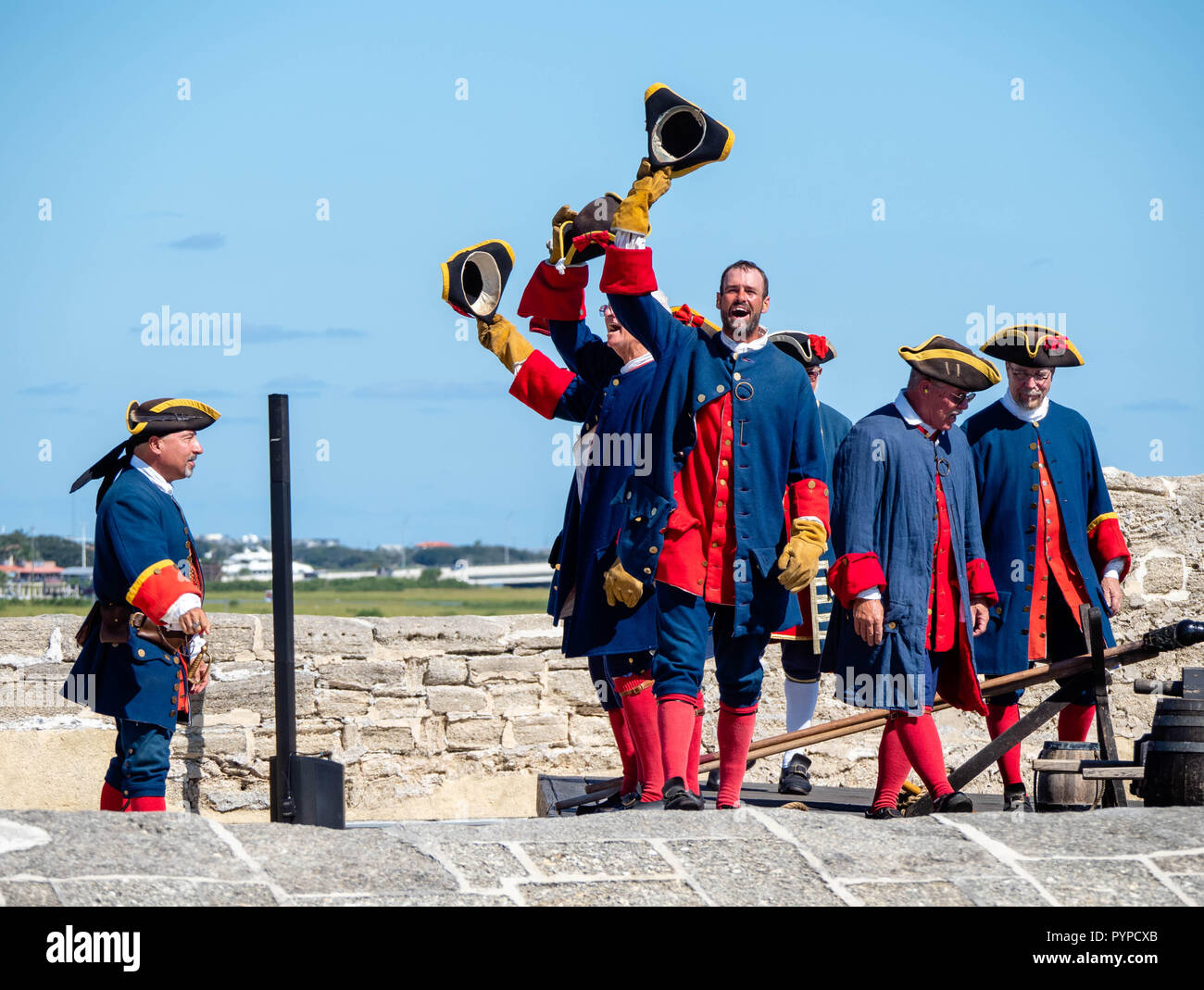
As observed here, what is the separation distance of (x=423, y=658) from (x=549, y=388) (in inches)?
101

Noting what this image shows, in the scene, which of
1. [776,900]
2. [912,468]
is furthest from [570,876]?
[912,468]

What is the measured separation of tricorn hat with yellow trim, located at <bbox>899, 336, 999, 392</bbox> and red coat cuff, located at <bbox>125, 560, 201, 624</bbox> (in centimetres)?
259

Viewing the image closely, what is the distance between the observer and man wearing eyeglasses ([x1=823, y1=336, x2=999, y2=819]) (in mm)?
5195

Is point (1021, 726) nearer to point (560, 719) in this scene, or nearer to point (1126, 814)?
point (1126, 814)

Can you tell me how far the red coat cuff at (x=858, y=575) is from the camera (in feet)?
17.0

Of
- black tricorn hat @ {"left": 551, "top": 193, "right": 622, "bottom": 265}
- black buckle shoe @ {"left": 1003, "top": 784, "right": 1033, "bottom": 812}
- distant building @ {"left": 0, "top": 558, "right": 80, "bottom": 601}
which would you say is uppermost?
black tricorn hat @ {"left": 551, "top": 193, "right": 622, "bottom": 265}

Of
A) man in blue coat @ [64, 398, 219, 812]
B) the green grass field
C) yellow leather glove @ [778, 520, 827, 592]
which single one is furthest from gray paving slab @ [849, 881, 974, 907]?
the green grass field

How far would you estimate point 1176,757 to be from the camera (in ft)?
16.5

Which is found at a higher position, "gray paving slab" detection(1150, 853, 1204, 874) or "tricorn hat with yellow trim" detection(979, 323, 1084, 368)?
"tricorn hat with yellow trim" detection(979, 323, 1084, 368)

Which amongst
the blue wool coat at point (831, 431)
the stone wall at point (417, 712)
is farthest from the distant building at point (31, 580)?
the blue wool coat at point (831, 431)

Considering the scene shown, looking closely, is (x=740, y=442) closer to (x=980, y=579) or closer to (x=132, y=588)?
(x=980, y=579)

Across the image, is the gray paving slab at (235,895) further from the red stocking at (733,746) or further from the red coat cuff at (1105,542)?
the red coat cuff at (1105,542)

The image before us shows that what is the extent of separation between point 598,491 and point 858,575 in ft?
3.10

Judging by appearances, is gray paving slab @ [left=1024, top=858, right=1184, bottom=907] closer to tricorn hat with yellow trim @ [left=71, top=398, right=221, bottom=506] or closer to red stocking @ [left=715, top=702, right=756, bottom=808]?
red stocking @ [left=715, top=702, right=756, bottom=808]
